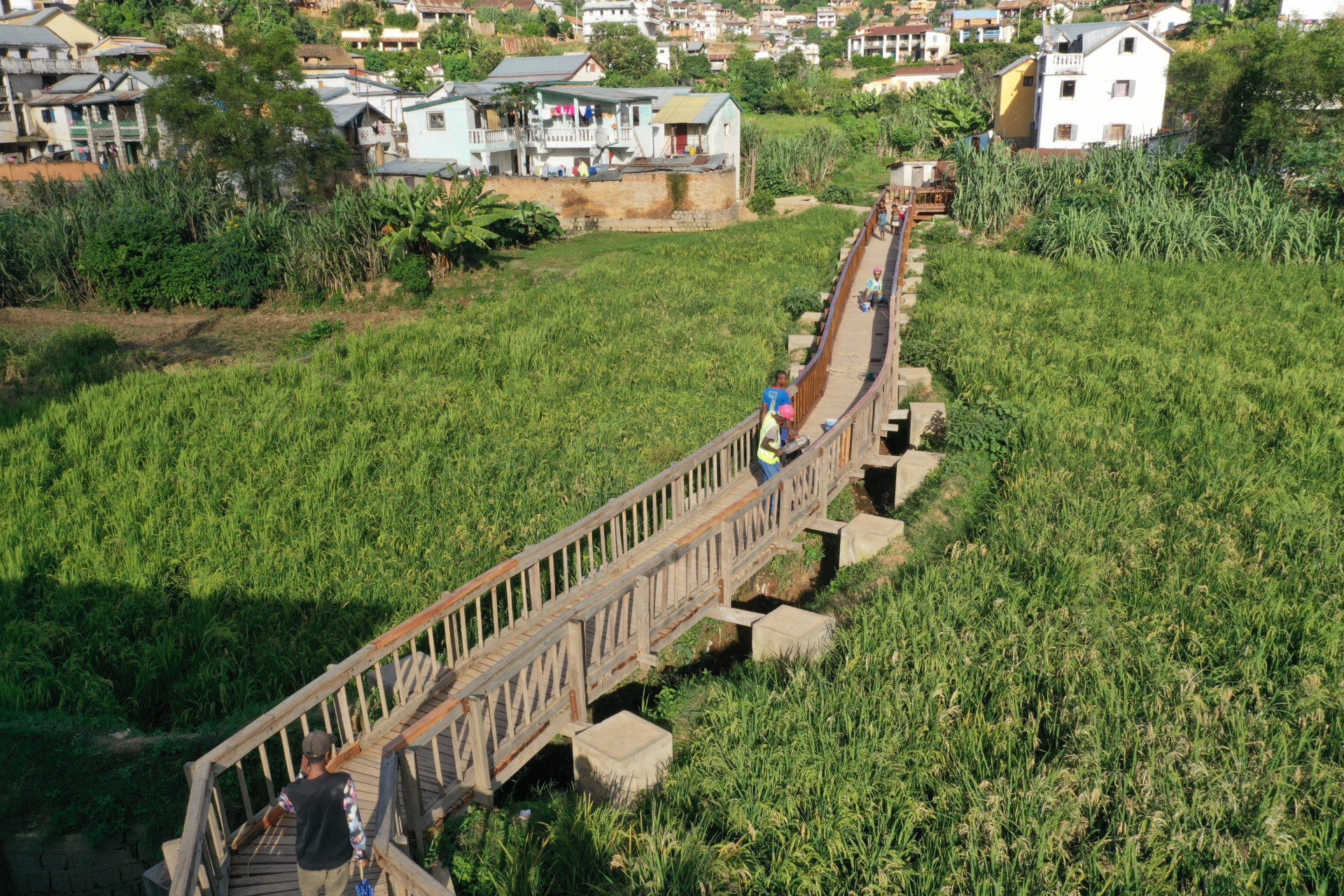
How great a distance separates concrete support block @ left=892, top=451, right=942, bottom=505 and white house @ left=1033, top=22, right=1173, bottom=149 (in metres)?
44.2

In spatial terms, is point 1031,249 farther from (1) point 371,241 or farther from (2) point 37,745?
(2) point 37,745

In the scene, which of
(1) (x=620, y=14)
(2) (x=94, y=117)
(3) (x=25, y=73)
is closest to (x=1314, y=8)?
(2) (x=94, y=117)

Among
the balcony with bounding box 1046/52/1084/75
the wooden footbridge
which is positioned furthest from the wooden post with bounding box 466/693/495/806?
the balcony with bounding box 1046/52/1084/75

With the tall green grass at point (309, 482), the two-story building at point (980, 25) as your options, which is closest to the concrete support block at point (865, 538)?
the tall green grass at point (309, 482)

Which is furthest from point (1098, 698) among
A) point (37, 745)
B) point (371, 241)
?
point (371, 241)

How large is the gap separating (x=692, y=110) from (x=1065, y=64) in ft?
70.0

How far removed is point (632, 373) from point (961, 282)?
411 inches

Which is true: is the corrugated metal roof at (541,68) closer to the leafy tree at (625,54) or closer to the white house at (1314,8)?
the leafy tree at (625,54)

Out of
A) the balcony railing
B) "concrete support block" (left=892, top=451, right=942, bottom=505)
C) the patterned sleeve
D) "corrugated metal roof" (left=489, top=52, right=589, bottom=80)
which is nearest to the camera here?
the patterned sleeve

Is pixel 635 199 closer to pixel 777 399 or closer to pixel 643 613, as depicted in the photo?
pixel 777 399

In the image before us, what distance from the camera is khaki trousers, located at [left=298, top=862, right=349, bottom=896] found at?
5.16m

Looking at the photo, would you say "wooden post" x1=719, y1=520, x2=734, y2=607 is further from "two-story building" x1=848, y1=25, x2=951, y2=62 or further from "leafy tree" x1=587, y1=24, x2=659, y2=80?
"two-story building" x1=848, y1=25, x2=951, y2=62

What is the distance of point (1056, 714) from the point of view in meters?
6.81

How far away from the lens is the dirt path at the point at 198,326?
1941cm
